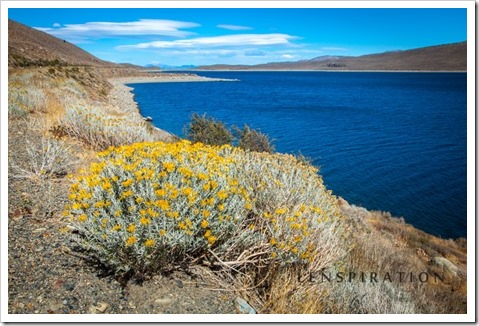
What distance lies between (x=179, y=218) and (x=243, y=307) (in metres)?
0.97

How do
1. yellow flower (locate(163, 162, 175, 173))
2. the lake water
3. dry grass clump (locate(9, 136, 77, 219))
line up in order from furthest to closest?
the lake water
dry grass clump (locate(9, 136, 77, 219))
yellow flower (locate(163, 162, 175, 173))

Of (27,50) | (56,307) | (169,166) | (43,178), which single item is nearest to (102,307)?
(56,307)

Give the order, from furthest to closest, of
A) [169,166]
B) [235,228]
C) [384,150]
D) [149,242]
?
[384,150] → [235,228] → [169,166] → [149,242]

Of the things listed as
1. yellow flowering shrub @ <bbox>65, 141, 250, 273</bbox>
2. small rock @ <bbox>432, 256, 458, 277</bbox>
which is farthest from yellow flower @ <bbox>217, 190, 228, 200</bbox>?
small rock @ <bbox>432, 256, 458, 277</bbox>

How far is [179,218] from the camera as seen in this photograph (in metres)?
2.82

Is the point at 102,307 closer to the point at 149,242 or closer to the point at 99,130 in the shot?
the point at 149,242

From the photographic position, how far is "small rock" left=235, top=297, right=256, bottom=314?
2980 mm

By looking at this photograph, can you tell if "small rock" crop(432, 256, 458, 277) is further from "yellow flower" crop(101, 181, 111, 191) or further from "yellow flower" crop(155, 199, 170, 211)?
"yellow flower" crop(101, 181, 111, 191)

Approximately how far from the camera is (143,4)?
3750 millimetres

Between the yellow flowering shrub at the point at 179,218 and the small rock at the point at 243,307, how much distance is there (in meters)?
0.35

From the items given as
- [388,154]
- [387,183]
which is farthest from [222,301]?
[388,154]

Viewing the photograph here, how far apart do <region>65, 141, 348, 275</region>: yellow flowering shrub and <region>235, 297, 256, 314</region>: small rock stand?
0.35m

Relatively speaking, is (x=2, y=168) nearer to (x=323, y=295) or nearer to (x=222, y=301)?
(x=222, y=301)

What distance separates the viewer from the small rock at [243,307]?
117 inches
